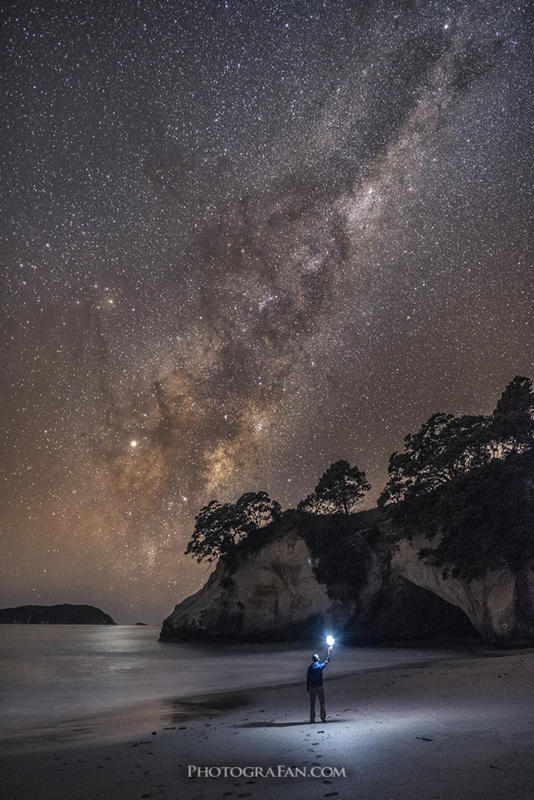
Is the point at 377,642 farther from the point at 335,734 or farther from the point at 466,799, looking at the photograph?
the point at 466,799

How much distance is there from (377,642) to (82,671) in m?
25.1

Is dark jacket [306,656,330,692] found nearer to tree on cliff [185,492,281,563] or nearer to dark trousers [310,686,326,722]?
dark trousers [310,686,326,722]

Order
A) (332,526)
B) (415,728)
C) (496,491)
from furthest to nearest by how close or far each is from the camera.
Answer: (332,526) → (496,491) → (415,728)

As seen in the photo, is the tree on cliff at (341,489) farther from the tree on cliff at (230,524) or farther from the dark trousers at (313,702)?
the dark trousers at (313,702)

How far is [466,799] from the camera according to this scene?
5.35 metres

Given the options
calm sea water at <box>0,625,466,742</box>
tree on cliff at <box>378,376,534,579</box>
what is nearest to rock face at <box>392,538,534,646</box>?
tree on cliff at <box>378,376,534,579</box>

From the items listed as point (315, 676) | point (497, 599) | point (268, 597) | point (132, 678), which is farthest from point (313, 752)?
point (268, 597)

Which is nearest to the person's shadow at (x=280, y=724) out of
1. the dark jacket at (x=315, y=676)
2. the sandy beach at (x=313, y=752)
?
the sandy beach at (x=313, y=752)

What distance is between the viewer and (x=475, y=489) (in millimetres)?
30203

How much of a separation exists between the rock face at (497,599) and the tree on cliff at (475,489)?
2.66 ft

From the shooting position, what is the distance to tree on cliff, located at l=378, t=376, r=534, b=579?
29031 millimetres

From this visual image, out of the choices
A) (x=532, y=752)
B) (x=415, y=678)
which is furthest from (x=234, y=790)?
(x=415, y=678)

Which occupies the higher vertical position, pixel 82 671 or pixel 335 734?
pixel 335 734

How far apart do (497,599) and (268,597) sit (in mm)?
24881
